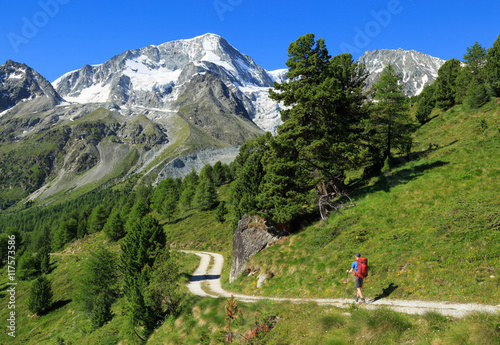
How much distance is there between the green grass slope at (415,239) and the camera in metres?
11.4

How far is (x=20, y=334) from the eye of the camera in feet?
158

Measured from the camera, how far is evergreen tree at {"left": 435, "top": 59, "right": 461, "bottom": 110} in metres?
56.2

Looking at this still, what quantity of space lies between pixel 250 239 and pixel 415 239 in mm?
16540

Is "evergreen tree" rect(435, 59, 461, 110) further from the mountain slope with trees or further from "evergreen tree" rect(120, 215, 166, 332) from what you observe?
"evergreen tree" rect(120, 215, 166, 332)

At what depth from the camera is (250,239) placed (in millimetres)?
27953

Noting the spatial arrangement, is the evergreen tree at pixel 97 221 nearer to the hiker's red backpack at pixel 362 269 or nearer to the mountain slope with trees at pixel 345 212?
the mountain slope with trees at pixel 345 212

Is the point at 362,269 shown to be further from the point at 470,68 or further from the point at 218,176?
the point at 218,176

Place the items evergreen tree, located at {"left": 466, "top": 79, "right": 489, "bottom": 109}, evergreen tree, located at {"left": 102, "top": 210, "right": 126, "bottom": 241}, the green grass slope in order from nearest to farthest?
the green grass slope → evergreen tree, located at {"left": 466, "top": 79, "right": 489, "bottom": 109} → evergreen tree, located at {"left": 102, "top": 210, "right": 126, "bottom": 241}

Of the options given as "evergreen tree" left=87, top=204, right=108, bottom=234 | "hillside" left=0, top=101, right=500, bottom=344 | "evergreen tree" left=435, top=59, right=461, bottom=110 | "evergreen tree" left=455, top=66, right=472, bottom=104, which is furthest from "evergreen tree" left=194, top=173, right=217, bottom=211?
"evergreen tree" left=87, top=204, right=108, bottom=234

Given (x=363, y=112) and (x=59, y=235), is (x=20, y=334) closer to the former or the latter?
(x=363, y=112)

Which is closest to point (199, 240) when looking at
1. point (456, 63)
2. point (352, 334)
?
point (352, 334)

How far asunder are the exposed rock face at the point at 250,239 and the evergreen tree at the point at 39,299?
Result: 49.8 metres

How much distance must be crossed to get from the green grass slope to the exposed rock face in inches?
54.8

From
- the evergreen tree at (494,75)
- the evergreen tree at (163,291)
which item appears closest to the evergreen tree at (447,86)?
the evergreen tree at (494,75)
